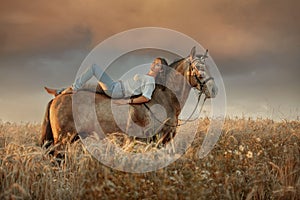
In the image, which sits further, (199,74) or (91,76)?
(91,76)

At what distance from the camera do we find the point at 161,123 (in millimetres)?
8711

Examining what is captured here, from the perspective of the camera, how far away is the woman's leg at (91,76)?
355 inches

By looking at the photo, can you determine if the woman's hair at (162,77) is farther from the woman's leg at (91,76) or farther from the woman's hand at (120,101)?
the woman's leg at (91,76)

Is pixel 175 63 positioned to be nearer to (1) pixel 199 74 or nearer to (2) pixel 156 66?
(2) pixel 156 66

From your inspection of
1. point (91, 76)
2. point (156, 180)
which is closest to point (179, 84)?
point (91, 76)

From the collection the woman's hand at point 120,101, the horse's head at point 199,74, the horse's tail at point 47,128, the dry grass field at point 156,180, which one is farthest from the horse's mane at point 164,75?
the horse's tail at point 47,128

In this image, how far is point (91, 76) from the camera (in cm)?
913

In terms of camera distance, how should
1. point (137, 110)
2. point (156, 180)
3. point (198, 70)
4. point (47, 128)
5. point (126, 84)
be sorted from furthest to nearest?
point (47, 128) < point (126, 84) < point (198, 70) < point (137, 110) < point (156, 180)

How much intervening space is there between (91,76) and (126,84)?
0.83 metres

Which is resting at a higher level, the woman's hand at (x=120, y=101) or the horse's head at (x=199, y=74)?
the horse's head at (x=199, y=74)

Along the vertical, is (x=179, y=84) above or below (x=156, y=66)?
below

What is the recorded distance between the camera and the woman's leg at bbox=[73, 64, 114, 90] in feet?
29.6

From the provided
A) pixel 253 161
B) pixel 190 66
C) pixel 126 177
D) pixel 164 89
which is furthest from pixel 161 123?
Result: pixel 126 177

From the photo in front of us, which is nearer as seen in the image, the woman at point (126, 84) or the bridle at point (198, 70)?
the woman at point (126, 84)
